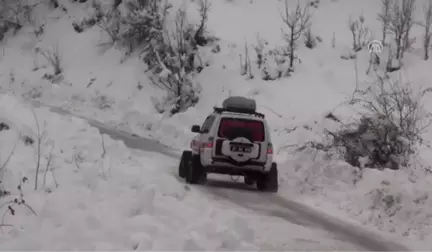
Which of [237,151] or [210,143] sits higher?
[210,143]

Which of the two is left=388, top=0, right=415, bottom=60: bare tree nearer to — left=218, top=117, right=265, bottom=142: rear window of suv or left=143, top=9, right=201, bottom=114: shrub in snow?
left=143, top=9, right=201, bottom=114: shrub in snow

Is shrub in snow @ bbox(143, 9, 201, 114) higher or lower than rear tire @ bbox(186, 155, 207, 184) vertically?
higher

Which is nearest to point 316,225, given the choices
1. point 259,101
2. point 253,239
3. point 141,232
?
point 253,239

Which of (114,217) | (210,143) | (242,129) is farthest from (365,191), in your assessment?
(114,217)

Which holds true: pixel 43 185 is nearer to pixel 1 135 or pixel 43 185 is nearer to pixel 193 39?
pixel 1 135

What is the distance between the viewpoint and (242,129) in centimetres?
1320

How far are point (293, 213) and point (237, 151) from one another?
2765 millimetres

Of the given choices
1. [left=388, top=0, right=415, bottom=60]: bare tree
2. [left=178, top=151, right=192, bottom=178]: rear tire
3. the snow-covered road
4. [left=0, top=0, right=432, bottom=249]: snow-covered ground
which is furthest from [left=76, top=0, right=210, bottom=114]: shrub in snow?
[left=178, top=151, right=192, bottom=178]: rear tire

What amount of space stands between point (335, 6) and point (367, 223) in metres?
27.8

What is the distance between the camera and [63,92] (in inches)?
1284

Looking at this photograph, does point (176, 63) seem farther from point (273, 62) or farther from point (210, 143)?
point (210, 143)

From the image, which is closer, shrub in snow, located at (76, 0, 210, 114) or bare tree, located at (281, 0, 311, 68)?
shrub in snow, located at (76, 0, 210, 114)

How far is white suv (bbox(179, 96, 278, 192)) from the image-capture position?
13.0 meters

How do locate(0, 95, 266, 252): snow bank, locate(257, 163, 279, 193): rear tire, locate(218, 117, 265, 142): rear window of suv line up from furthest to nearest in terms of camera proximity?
locate(257, 163, 279, 193): rear tire → locate(218, 117, 265, 142): rear window of suv → locate(0, 95, 266, 252): snow bank
